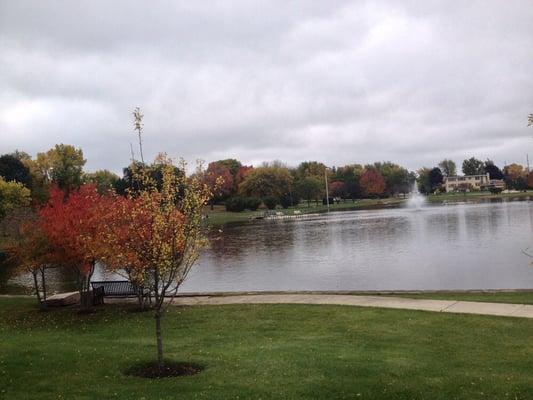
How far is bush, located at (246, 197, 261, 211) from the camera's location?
154m

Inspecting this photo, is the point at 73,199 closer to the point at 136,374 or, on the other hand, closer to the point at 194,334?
the point at 194,334

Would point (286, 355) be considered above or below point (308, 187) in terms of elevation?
below

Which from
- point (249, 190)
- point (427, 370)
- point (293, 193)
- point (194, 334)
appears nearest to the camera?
point (427, 370)

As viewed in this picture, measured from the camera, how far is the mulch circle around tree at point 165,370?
1174cm

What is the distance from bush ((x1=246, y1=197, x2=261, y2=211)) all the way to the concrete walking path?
129092 millimetres

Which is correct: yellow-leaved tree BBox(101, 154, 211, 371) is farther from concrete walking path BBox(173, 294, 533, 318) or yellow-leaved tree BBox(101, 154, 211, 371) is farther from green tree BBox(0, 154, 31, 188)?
green tree BBox(0, 154, 31, 188)

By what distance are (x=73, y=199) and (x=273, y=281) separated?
13487 mm

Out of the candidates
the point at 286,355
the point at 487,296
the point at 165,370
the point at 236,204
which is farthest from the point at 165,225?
the point at 236,204

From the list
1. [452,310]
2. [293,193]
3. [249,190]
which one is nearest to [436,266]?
[452,310]

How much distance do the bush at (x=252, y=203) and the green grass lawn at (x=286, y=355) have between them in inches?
5284

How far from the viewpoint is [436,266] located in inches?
1348

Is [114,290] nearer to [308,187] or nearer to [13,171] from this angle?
[13,171]

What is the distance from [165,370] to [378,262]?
89.9 ft

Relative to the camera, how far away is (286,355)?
12.7 metres
